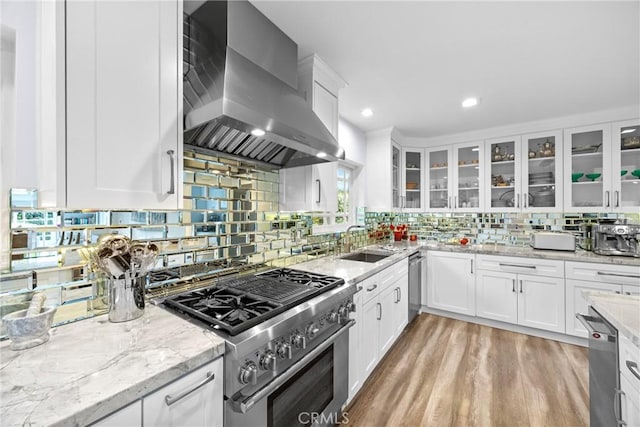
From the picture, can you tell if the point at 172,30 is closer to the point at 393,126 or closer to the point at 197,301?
the point at 197,301

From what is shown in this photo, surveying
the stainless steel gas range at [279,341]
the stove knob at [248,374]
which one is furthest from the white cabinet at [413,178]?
the stove knob at [248,374]

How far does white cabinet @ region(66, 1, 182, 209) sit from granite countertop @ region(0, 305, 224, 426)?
49 centimetres

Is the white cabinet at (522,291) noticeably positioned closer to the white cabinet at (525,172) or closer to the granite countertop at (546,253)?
the granite countertop at (546,253)

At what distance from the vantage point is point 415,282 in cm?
324

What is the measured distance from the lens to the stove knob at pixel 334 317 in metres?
1.51

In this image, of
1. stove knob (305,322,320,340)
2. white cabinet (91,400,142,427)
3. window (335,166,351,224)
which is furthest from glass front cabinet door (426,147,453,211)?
white cabinet (91,400,142,427)

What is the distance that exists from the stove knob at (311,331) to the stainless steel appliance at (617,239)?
331cm

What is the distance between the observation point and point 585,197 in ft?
10.2

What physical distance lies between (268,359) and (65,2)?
144 centimetres

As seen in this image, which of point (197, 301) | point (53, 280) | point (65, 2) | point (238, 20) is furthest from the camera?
point (238, 20)

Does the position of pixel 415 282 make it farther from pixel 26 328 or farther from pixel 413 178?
pixel 26 328

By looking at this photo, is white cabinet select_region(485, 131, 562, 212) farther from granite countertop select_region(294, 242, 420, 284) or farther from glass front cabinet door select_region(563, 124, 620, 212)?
granite countertop select_region(294, 242, 420, 284)

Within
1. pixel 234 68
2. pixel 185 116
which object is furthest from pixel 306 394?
pixel 234 68

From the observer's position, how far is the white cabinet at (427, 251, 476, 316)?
3.26m
